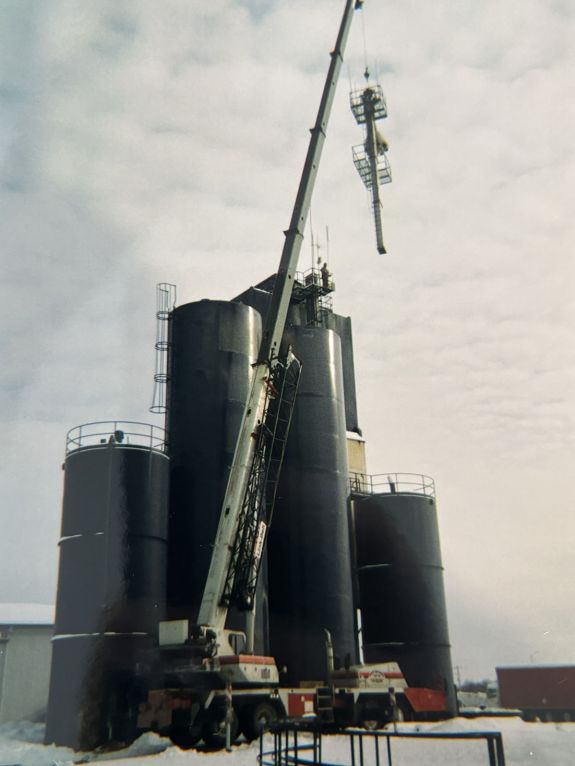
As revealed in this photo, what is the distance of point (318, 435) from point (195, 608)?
10050mm

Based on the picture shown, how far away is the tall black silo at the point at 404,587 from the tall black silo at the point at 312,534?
7.20 ft

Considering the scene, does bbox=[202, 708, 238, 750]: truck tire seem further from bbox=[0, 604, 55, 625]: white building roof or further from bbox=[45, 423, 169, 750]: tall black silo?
bbox=[0, 604, 55, 625]: white building roof

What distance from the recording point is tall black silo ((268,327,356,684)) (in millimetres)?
31297

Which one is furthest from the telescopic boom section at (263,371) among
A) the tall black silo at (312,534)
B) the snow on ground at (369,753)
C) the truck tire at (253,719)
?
the tall black silo at (312,534)

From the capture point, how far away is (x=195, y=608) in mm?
29031

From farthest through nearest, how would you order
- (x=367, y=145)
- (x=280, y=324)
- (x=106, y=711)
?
(x=367, y=145)
(x=280, y=324)
(x=106, y=711)

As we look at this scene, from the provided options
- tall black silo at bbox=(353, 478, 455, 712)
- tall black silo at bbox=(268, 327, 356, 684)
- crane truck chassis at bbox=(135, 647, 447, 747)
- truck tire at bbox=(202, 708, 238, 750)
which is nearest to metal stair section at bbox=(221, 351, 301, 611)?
crane truck chassis at bbox=(135, 647, 447, 747)

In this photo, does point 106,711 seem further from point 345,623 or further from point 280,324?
point 280,324

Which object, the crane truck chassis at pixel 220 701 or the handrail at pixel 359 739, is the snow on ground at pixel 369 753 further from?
the handrail at pixel 359 739

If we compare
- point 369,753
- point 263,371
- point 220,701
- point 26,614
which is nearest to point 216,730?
point 220,701

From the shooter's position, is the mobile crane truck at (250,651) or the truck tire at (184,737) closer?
the truck tire at (184,737)

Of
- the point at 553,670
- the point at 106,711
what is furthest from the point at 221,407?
the point at 553,670

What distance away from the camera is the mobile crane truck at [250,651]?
21.2 meters

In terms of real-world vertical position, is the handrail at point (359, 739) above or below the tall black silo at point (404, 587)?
below
